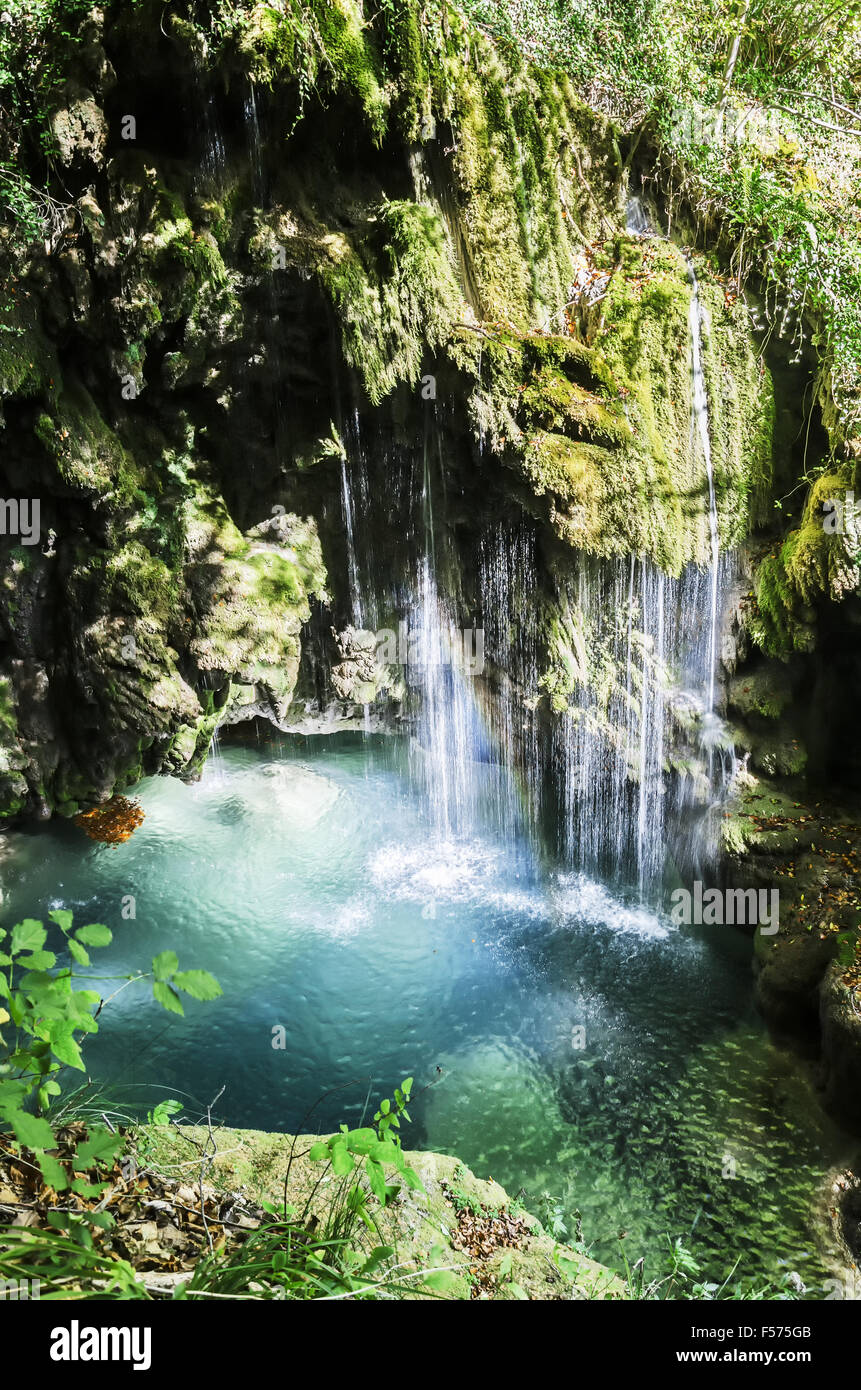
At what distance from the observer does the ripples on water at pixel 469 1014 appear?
5.57 metres

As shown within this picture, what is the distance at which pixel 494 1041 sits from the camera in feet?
22.6

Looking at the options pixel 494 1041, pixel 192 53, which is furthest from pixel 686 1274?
pixel 192 53

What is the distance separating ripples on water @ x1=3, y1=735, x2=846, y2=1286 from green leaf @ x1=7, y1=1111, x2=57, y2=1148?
3.28 m

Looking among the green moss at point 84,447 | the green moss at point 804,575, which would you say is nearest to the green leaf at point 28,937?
the green moss at point 84,447

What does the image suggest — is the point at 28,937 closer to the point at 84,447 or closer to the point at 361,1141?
the point at 361,1141

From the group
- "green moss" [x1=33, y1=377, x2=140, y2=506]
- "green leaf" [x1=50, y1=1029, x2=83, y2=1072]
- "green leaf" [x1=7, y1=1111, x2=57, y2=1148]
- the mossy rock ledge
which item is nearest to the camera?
"green leaf" [x1=7, y1=1111, x2=57, y2=1148]

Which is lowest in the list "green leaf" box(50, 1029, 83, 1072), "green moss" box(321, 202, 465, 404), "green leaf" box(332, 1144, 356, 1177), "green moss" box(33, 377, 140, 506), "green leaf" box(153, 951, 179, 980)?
"green leaf" box(332, 1144, 356, 1177)

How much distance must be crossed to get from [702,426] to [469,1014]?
707 cm

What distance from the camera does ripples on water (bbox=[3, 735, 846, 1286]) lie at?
5.57m

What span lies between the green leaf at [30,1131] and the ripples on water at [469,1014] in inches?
129

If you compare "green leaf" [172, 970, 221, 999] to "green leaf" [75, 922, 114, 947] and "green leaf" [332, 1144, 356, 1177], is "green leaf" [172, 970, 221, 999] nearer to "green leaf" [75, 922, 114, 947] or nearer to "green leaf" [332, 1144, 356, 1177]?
"green leaf" [75, 922, 114, 947]

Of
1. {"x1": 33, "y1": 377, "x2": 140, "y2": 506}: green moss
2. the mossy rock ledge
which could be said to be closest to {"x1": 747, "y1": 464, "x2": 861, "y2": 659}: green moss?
the mossy rock ledge
